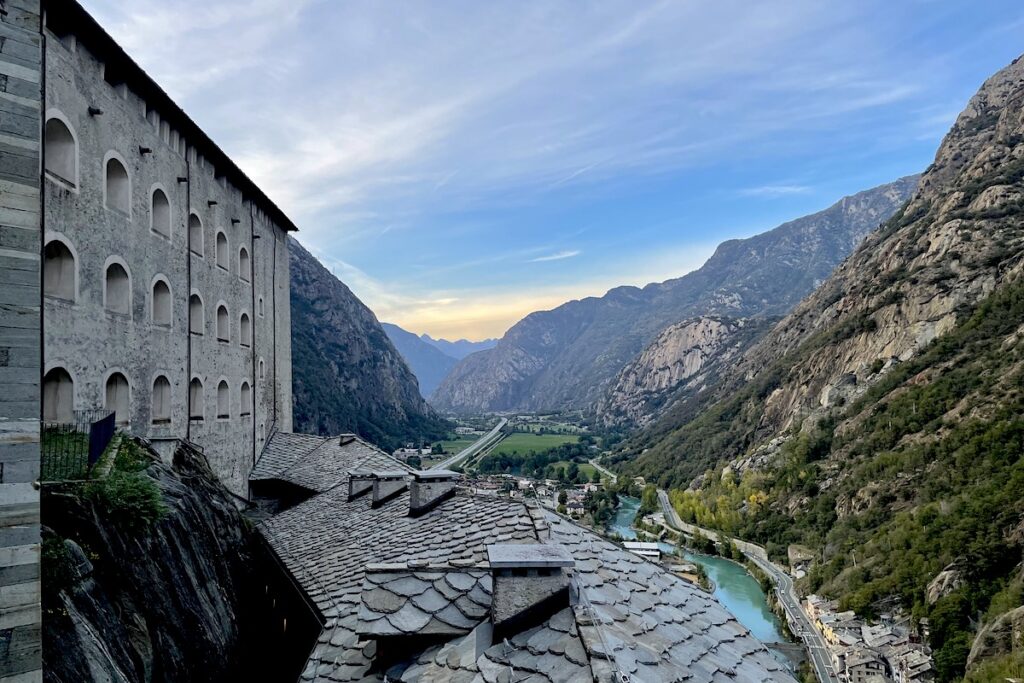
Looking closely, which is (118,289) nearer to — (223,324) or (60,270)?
(60,270)

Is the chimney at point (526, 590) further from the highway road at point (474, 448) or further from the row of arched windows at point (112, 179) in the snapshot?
the highway road at point (474, 448)

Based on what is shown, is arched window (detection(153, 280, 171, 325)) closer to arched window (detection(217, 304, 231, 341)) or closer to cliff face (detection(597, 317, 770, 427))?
arched window (detection(217, 304, 231, 341))

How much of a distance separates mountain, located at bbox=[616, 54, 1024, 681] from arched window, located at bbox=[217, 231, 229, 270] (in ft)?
132

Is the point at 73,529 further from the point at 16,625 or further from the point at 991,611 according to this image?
the point at 991,611

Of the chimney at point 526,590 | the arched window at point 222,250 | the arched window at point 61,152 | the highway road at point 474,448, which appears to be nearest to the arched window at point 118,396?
the arched window at point 61,152

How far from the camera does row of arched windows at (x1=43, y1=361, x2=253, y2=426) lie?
38.5ft

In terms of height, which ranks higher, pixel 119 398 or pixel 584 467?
pixel 119 398

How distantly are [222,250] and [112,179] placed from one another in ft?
21.2

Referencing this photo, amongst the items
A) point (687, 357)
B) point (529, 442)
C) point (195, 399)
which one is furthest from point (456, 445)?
point (195, 399)

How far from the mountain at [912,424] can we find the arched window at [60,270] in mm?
41710

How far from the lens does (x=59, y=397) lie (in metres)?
11.9

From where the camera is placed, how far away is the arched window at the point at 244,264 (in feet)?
71.8

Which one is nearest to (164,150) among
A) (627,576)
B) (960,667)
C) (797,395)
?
(627,576)

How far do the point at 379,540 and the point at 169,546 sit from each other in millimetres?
2942
